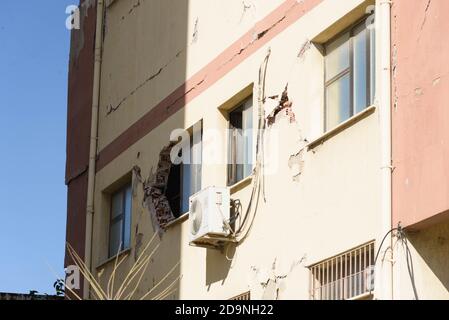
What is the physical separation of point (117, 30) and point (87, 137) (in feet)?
6.29

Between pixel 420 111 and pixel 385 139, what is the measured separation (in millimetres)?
586

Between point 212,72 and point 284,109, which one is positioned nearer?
point 284,109

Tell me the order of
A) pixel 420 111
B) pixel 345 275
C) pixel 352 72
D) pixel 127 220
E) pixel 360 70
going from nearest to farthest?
1. pixel 420 111
2. pixel 345 275
3. pixel 360 70
4. pixel 352 72
5. pixel 127 220

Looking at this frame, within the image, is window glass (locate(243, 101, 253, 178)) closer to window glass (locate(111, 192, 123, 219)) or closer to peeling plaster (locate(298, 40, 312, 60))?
peeling plaster (locate(298, 40, 312, 60))

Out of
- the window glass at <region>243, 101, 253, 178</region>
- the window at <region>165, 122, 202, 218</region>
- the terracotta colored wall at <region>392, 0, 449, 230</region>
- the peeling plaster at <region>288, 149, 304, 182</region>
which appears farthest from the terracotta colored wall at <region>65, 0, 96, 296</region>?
the terracotta colored wall at <region>392, 0, 449, 230</region>

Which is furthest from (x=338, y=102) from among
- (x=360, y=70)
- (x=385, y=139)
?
(x=385, y=139)

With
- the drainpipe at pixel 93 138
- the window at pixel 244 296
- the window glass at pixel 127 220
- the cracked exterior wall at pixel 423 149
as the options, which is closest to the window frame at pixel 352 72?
the cracked exterior wall at pixel 423 149

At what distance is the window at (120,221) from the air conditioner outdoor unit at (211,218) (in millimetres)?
3815

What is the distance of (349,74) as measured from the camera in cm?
1616

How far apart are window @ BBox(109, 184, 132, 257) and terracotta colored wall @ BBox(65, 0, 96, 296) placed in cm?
77

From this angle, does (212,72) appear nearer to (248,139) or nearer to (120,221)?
(248,139)
